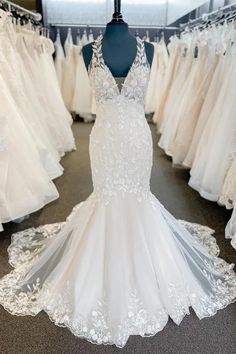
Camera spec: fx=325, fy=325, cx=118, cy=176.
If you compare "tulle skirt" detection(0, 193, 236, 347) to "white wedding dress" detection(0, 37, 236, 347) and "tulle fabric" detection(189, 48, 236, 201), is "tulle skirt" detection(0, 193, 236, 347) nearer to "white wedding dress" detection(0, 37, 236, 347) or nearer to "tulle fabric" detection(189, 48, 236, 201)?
"white wedding dress" detection(0, 37, 236, 347)

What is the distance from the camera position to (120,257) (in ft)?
4.78

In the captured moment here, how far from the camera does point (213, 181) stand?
2482 millimetres

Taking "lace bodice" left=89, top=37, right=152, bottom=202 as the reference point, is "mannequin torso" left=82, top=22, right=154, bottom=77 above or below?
above

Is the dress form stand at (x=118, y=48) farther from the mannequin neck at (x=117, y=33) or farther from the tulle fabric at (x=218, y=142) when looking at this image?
the tulle fabric at (x=218, y=142)

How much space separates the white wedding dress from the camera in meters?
1.38

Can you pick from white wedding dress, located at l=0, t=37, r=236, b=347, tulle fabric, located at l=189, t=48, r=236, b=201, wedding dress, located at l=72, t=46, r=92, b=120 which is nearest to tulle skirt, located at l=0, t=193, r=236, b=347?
white wedding dress, located at l=0, t=37, r=236, b=347

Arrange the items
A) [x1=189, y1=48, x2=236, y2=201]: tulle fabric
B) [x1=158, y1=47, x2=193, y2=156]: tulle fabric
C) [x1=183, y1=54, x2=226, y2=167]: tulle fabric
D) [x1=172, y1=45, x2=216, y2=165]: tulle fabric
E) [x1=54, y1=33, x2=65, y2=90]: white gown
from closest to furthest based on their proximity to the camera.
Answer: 1. [x1=189, y1=48, x2=236, y2=201]: tulle fabric
2. [x1=183, y1=54, x2=226, y2=167]: tulle fabric
3. [x1=172, y1=45, x2=216, y2=165]: tulle fabric
4. [x1=158, y1=47, x2=193, y2=156]: tulle fabric
5. [x1=54, y1=33, x2=65, y2=90]: white gown

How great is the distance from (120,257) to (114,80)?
0.77m

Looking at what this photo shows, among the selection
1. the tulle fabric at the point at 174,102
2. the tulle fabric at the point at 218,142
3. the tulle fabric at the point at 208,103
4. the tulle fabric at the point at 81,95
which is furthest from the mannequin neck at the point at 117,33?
the tulle fabric at the point at 81,95

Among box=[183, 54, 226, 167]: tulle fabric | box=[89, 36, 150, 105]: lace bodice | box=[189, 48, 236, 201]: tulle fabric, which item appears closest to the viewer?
box=[89, 36, 150, 105]: lace bodice

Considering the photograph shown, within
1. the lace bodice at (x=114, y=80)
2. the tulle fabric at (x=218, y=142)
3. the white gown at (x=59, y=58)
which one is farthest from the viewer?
the white gown at (x=59, y=58)

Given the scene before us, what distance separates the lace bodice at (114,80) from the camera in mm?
1351

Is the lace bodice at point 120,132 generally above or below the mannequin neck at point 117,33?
below

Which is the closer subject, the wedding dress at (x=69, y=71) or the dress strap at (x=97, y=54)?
the dress strap at (x=97, y=54)
